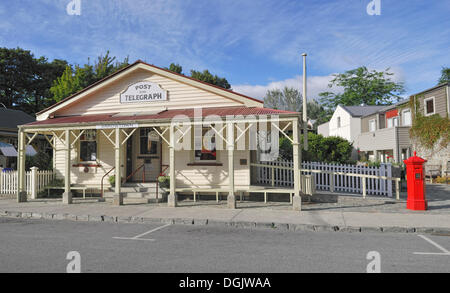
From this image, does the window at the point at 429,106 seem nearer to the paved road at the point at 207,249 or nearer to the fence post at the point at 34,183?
the paved road at the point at 207,249

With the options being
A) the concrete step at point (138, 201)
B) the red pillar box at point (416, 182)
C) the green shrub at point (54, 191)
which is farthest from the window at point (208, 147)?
the red pillar box at point (416, 182)

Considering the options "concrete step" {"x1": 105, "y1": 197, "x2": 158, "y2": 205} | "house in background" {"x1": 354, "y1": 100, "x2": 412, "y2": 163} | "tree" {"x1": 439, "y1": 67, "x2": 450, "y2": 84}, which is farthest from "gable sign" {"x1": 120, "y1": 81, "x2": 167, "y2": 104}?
"tree" {"x1": 439, "y1": 67, "x2": 450, "y2": 84}

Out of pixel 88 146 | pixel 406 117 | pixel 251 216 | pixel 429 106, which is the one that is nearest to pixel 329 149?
pixel 429 106

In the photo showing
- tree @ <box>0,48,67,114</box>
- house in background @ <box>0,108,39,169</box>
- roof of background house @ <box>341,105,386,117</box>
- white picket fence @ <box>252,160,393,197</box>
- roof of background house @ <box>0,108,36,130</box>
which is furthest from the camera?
tree @ <box>0,48,67,114</box>

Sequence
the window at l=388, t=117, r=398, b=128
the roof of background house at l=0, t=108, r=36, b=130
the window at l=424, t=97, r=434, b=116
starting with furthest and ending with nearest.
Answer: the window at l=388, t=117, r=398, b=128, the window at l=424, t=97, r=434, b=116, the roof of background house at l=0, t=108, r=36, b=130

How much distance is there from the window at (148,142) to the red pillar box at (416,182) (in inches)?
381

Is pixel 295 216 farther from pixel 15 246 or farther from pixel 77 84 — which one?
pixel 77 84

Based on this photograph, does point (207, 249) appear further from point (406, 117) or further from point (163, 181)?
point (406, 117)

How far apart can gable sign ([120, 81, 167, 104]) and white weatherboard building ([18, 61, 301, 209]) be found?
0.04 metres

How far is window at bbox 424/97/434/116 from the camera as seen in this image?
21500mm

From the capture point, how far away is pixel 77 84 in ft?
87.9

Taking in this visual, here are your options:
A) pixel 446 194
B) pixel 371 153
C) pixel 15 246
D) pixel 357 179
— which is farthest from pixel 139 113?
pixel 371 153

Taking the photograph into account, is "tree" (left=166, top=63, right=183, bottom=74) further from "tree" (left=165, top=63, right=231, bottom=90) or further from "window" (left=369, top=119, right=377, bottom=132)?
"window" (left=369, top=119, right=377, bottom=132)

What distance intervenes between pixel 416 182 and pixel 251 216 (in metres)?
5.39
